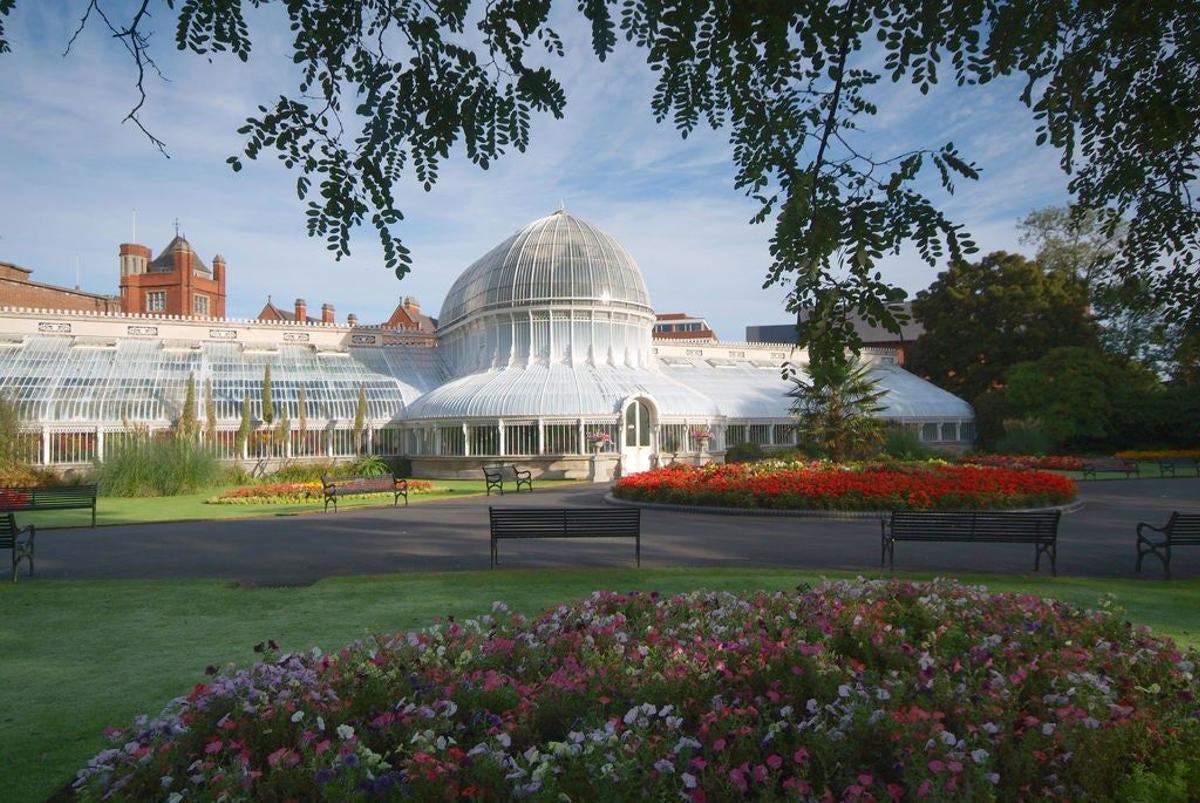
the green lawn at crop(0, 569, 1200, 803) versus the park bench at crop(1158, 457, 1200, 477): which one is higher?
the park bench at crop(1158, 457, 1200, 477)

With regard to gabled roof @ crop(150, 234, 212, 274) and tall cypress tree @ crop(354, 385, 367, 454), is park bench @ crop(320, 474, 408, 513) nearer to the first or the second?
tall cypress tree @ crop(354, 385, 367, 454)

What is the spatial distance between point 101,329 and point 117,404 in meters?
8.06

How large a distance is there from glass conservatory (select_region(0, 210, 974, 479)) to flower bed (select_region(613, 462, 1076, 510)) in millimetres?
9726

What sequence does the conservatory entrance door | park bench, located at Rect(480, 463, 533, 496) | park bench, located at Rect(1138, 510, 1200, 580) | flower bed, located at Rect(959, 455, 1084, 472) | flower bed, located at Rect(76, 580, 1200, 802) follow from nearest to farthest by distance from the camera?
flower bed, located at Rect(76, 580, 1200, 802) → park bench, located at Rect(1138, 510, 1200, 580) → park bench, located at Rect(480, 463, 533, 496) → flower bed, located at Rect(959, 455, 1084, 472) → the conservatory entrance door

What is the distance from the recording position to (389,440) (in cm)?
3828

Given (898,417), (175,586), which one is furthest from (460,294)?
(175,586)

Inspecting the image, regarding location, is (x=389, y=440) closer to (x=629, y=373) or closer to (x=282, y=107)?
(x=629, y=373)

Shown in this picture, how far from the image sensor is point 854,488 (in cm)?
1827

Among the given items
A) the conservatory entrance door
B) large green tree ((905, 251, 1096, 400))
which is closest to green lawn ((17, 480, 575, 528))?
the conservatory entrance door

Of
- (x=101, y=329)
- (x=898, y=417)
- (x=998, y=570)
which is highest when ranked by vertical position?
(x=101, y=329)

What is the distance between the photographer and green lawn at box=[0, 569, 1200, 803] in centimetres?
565

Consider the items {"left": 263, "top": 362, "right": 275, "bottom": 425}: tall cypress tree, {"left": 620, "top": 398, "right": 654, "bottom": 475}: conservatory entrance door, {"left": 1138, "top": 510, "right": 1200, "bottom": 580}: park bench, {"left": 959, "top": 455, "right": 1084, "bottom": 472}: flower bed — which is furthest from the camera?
{"left": 263, "top": 362, "right": 275, "bottom": 425}: tall cypress tree

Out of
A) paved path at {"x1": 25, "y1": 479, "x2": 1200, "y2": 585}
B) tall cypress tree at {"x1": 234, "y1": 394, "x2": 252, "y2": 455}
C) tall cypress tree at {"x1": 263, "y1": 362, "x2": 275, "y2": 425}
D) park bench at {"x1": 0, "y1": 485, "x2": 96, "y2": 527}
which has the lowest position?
paved path at {"x1": 25, "y1": 479, "x2": 1200, "y2": 585}

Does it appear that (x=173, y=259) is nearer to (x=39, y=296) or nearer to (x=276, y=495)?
(x=39, y=296)
